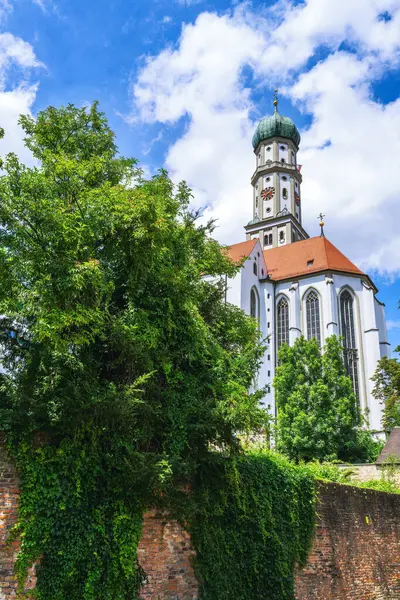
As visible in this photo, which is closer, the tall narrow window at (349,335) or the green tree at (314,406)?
the green tree at (314,406)

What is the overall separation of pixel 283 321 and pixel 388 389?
41.2 feet

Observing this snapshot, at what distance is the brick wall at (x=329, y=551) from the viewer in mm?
8266

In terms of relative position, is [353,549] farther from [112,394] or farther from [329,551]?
[112,394]

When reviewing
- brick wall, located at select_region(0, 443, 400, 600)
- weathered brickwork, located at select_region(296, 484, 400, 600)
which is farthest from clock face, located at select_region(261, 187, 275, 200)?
weathered brickwork, located at select_region(296, 484, 400, 600)

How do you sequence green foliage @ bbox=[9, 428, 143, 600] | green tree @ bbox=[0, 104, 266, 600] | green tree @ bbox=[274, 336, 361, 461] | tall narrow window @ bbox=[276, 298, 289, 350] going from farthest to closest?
tall narrow window @ bbox=[276, 298, 289, 350] < green tree @ bbox=[274, 336, 361, 461] < green tree @ bbox=[0, 104, 266, 600] < green foliage @ bbox=[9, 428, 143, 600]

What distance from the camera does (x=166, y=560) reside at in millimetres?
9922

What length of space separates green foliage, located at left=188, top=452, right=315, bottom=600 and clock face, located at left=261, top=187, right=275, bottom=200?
192 ft

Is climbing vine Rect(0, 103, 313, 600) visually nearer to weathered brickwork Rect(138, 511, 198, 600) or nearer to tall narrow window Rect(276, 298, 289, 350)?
weathered brickwork Rect(138, 511, 198, 600)

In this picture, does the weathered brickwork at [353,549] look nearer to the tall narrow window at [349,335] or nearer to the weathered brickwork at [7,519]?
the weathered brickwork at [7,519]

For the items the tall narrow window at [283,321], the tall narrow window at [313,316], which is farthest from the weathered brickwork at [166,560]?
the tall narrow window at [283,321]

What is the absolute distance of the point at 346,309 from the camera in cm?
4875

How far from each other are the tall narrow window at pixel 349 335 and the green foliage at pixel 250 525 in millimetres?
33852

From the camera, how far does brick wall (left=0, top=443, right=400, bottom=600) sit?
827 centimetres

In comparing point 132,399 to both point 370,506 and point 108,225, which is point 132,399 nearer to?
point 108,225
